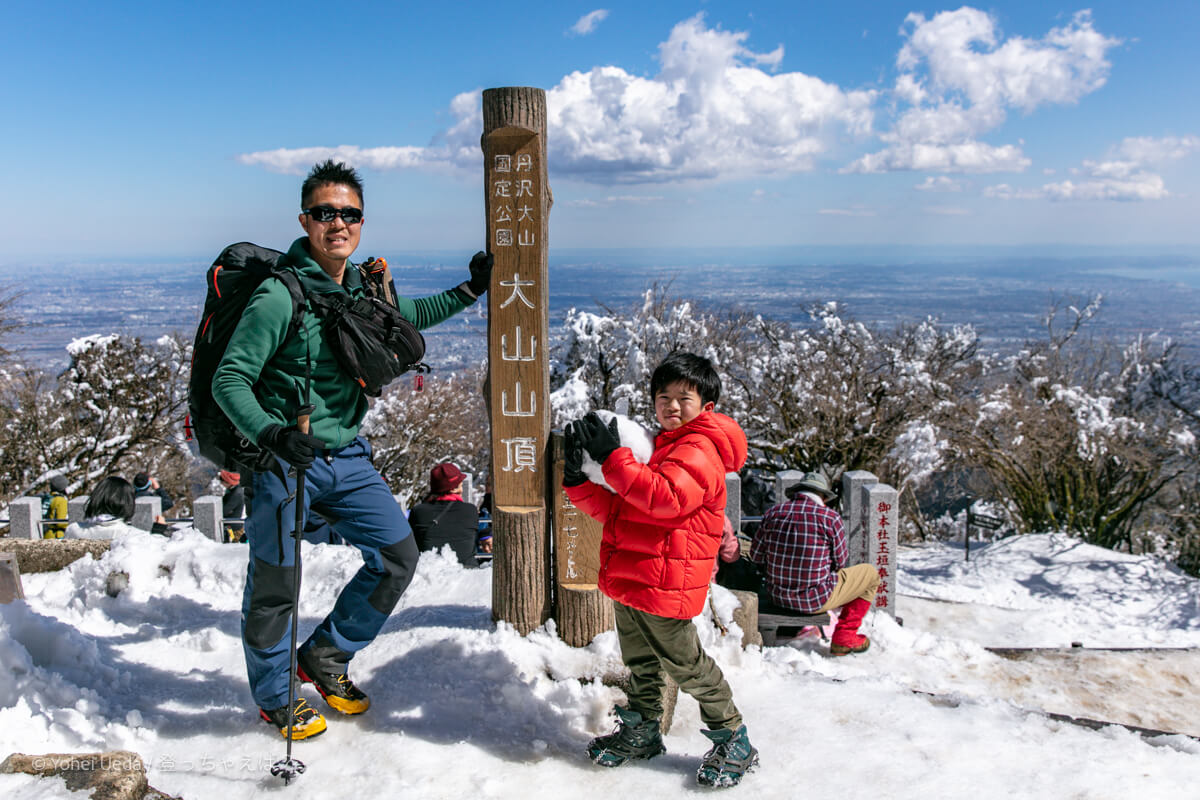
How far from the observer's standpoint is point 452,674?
319 cm

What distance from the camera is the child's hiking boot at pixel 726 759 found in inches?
100

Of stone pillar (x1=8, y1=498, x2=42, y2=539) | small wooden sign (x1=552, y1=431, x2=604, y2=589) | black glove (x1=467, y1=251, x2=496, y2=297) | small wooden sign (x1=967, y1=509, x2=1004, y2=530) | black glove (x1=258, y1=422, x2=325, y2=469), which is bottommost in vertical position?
small wooden sign (x1=967, y1=509, x2=1004, y2=530)

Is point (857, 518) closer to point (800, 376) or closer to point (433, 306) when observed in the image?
point (433, 306)

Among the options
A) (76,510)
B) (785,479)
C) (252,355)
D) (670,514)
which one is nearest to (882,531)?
(785,479)

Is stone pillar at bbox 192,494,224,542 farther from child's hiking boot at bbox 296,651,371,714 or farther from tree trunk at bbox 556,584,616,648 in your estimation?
tree trunk at bbox 556,584,616,648

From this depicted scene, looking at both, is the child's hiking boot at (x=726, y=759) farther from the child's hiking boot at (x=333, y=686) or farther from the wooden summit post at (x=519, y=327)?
the child's hiking boot at (x=333, y=686)

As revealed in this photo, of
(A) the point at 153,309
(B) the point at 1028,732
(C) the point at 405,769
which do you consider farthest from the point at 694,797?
(A) the point at 153,309

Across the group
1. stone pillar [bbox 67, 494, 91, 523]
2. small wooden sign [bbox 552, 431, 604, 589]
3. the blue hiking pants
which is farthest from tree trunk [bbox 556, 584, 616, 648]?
stone pillar [bbox 67, 494, 91, 523]

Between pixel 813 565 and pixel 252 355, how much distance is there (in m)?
3.14

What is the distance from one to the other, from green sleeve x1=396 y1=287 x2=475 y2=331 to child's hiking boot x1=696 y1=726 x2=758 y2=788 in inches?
74.9

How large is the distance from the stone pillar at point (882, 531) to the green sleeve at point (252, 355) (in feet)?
14.3

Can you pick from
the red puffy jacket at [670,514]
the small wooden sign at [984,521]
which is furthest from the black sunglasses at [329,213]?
the small wooden sign at [984,521]

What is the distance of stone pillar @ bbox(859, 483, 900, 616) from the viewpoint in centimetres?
552

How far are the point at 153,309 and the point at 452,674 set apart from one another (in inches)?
1194
